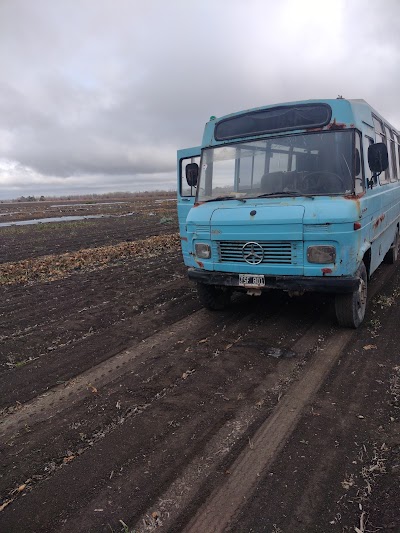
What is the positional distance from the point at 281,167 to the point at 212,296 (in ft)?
7.43

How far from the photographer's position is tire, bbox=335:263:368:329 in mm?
5039

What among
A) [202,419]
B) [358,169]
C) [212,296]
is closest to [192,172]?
[212,296]

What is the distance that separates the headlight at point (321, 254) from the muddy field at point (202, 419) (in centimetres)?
110

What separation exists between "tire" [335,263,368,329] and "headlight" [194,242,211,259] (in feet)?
6.12

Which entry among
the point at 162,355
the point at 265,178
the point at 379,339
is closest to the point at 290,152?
the point at 265,178

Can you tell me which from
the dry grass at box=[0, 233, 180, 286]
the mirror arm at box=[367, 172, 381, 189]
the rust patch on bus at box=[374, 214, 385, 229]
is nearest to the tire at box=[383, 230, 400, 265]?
the rust patch on bus at box=[374, 214, 385, 229]

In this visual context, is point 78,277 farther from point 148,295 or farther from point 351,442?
point 351,442

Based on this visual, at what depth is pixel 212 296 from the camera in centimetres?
621

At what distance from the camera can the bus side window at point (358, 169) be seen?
5014 mm

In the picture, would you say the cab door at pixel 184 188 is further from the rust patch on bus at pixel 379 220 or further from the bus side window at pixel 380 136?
the rust patch on bus at pixel 379 220

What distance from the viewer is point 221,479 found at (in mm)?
2721

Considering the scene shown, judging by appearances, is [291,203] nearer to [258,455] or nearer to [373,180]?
[373,180]

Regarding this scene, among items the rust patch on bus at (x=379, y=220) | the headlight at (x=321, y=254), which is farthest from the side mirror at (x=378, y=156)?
the headlight at (x=321, y=254)

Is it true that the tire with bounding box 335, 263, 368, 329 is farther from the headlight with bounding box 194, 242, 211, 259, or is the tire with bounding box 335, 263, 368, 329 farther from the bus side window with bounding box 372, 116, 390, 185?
the bus side window with bounding box 372, 116, 390, 185
